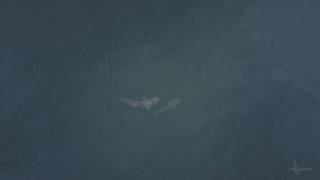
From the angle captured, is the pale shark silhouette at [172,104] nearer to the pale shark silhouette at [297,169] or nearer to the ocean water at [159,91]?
the ocean water at [159,91]

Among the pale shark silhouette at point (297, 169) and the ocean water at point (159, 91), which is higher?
the ocean water at point (159, 91)

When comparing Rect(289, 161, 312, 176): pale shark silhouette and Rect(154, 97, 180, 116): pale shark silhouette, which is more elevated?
Rect(154, 97, 180, 116): pale shark silhouette

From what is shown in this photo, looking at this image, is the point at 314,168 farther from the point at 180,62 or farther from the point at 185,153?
the point at 180,62

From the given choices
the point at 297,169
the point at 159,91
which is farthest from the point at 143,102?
the point at 297,169

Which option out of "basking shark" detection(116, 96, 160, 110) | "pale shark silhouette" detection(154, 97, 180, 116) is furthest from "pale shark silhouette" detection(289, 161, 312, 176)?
"basking shark" detection(116, 96, 160, 110)

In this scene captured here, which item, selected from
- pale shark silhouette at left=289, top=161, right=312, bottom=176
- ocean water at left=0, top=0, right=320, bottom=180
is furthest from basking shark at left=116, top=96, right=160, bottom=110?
pale shark silhouette at left=289, top=161, right=312, bottom=176

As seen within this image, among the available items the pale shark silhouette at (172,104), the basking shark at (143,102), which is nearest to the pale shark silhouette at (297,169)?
the pale shark silhouette at (172,104)

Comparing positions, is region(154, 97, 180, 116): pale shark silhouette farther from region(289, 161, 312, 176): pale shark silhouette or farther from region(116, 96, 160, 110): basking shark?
region(289, 161, 312, 176): pale shark silhouette

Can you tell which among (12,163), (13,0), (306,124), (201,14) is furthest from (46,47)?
(306,124)

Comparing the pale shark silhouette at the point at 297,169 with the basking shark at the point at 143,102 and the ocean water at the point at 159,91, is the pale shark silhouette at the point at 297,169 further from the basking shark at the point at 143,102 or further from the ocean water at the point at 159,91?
the basking shark at the point at 143,102
